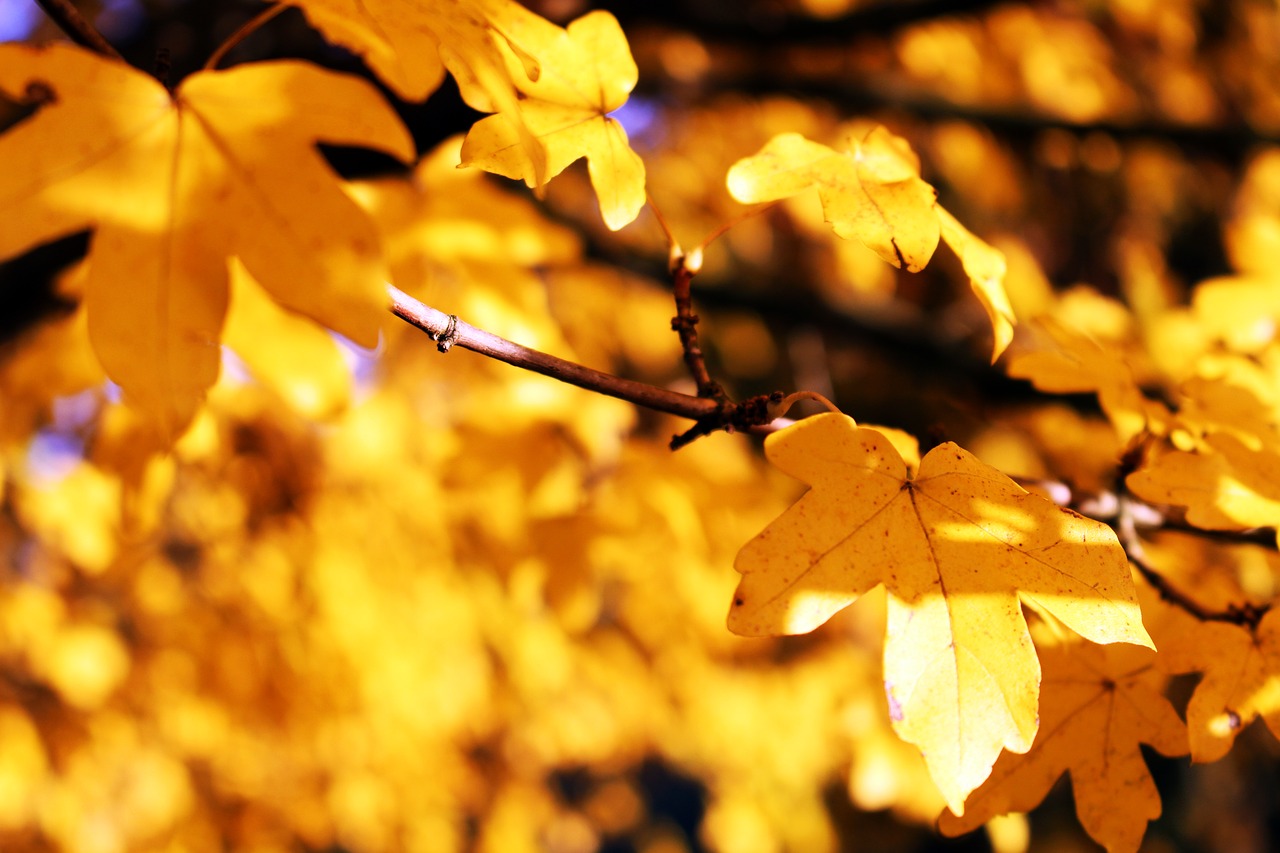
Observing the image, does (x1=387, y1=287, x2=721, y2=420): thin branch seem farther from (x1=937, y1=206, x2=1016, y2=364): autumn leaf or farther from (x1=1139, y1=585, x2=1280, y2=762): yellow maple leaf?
(x1=1139, y1=585, x2=1280, y2=762): yellow maple leaf

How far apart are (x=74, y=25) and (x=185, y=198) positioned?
5.8 inches

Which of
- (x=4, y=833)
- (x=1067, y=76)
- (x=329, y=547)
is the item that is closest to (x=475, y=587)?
(x=329, y=547)

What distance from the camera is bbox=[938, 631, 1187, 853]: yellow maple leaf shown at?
71 centimetres

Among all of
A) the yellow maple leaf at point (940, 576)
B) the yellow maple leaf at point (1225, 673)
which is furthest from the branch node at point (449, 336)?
the yellow maple leaf at point (1225, 673)

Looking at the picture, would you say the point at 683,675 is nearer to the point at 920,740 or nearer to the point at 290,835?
the point at 290,835

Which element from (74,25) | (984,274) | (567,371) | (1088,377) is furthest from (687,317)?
(74,25)

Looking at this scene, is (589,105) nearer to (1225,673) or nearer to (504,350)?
(504,350)

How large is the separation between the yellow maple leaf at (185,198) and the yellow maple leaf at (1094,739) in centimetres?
72

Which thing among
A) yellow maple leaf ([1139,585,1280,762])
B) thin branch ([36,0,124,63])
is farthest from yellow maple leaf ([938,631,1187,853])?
thin branch ([36,0,124,63])

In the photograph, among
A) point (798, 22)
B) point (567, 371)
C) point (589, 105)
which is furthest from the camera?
point (798, 22)

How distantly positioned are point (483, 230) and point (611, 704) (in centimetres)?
483

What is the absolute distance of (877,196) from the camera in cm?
70

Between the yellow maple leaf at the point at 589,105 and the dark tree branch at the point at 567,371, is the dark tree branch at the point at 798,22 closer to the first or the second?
the yellow maple leaf at the point at 589,105

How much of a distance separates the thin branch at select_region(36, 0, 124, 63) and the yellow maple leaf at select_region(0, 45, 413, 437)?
18mm
